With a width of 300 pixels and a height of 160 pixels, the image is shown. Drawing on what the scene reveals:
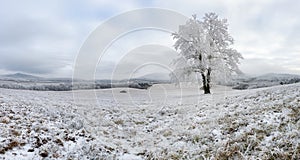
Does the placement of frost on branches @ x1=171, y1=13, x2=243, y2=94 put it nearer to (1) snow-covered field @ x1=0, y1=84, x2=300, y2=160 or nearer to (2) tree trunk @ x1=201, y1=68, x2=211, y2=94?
(2) tree trunk @ x1=201, y1=68, x2=211, y2=94

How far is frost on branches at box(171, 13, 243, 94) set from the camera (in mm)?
28906

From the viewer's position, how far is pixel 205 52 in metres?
29.1

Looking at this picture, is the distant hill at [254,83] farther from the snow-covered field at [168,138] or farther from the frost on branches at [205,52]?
the snow-covered field at [168,138]

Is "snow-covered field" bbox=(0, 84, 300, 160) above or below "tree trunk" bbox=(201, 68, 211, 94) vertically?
below

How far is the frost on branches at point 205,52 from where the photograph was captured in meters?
28.9

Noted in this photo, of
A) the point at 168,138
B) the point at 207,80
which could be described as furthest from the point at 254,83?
the point at 168,138

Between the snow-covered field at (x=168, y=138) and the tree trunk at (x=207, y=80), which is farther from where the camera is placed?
the tree trunk at (x=207, y=80)

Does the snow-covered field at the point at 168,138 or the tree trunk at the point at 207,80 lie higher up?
the tree trunk at the point at 207,80

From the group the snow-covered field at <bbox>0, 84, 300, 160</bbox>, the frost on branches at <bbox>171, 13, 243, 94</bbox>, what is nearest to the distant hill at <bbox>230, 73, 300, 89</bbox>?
the frost on branches at <bbox>171, 13, 243, 94</bbox>

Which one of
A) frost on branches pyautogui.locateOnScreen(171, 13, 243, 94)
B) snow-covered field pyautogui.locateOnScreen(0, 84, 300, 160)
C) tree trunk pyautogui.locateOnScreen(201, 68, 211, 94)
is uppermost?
frost on branches pyautogui.locateOnScreen(171, 13, 243, 94)

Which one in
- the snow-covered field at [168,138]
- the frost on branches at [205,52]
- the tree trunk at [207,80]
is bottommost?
the snow-covered field at [168,138]

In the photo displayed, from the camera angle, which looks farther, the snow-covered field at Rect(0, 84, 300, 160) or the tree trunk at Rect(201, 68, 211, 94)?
the tree trunk at Rect(201, 68, 211, 94)

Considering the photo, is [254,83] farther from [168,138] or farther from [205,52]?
[168,138]

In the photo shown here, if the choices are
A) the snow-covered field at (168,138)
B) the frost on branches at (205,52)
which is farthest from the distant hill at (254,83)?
the snow-covered field at (168,138)
